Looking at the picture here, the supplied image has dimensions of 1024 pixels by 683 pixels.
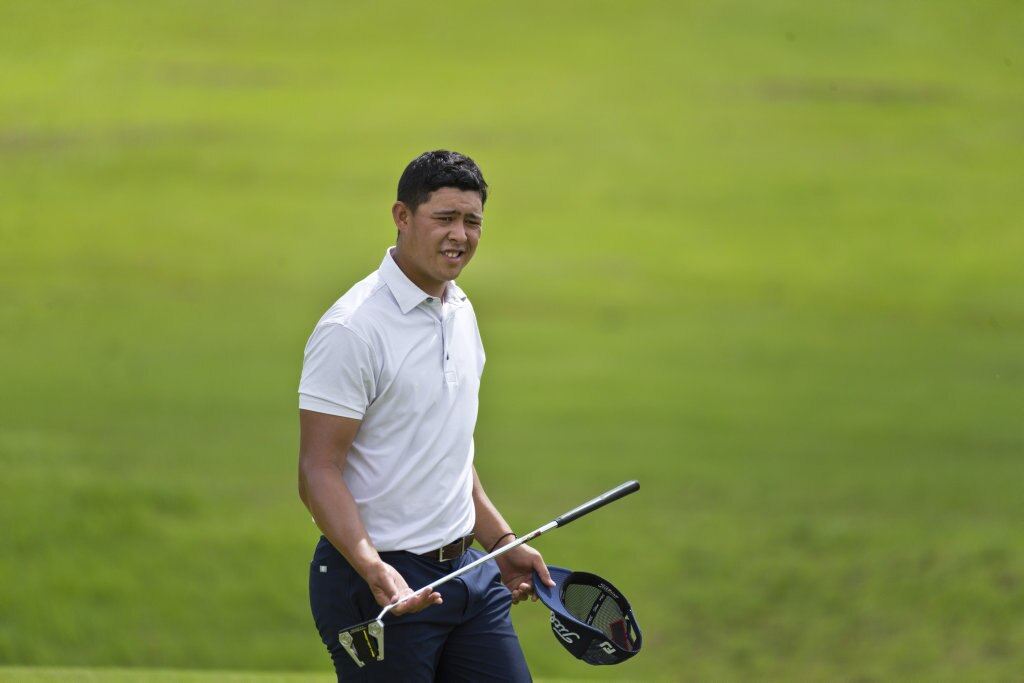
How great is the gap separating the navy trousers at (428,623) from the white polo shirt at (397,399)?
0.27 feet

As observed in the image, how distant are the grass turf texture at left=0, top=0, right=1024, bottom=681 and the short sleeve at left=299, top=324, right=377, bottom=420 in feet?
20.5

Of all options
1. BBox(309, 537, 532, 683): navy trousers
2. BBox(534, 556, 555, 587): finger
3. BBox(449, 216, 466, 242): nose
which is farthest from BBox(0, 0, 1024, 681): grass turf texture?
BBox(449, 216, 466, 242): nose

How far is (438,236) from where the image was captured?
9.46 ft

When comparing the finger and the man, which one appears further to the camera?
the finger

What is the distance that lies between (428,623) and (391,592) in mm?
251

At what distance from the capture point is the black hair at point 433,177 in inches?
113

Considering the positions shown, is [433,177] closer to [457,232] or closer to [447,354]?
[457,232]

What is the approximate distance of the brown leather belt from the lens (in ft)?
9.49

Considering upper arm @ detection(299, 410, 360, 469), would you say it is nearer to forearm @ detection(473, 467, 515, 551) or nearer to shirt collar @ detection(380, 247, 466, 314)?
shirt collar @ detection(380, 247, 466, 314)

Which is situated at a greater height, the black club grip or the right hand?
the black club grip

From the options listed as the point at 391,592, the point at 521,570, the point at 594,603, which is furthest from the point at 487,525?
the point at 391,592

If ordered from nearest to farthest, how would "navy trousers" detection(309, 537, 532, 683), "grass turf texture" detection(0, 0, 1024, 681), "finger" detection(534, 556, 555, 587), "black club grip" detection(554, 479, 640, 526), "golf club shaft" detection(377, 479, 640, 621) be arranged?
"golf club shaft" detection(377, 479, 640, 621)
"navy trousers" detection(309, 537, 532, 683)
"black club grip" detection(554, 479, 640, 526)
"finger" detection(534, 556, 555, 587)
"grass turf texture" detection(0, 0, 1024, 681)

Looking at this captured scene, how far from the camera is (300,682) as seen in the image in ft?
16.3

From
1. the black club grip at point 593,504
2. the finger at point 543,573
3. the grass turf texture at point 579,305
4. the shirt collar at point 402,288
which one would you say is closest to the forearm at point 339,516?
the shirt collar at point 402,288
